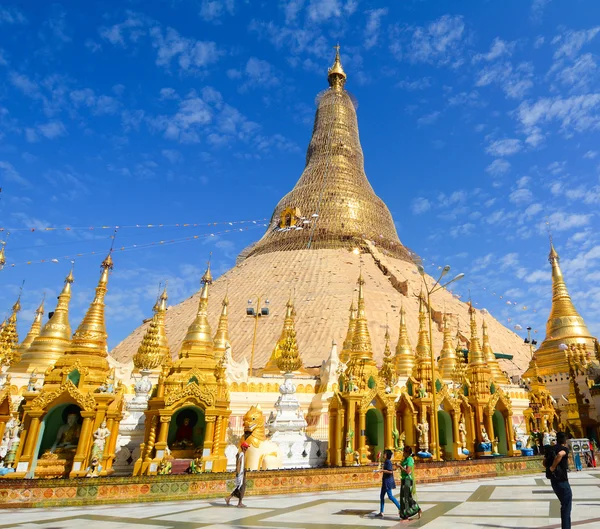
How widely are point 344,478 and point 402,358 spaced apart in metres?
16.3

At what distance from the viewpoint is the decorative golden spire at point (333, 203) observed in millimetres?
54656

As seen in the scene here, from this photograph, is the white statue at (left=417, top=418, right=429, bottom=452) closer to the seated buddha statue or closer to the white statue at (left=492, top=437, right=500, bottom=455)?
the white statue at (left=492, top=437, right=500, bottom=455)

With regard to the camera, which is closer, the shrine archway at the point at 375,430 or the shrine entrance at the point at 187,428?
the shrine entrance at the point at 187,428

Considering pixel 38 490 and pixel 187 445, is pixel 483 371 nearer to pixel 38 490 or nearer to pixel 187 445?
pixel 187 445

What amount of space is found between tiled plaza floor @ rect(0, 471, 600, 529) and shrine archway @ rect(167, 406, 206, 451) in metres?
4.64

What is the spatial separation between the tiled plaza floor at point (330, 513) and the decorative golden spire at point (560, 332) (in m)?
20.2

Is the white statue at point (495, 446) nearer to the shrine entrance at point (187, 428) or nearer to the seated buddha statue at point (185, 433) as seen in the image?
the shrine entrance at point (187, 428)

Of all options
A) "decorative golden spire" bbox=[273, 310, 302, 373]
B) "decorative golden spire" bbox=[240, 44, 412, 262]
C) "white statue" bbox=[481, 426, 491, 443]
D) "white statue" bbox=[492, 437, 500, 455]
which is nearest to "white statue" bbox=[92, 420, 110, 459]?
"decorative golden spire" bbox=[273, 310, 302, 373]

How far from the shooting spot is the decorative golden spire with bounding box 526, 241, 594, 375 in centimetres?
2866

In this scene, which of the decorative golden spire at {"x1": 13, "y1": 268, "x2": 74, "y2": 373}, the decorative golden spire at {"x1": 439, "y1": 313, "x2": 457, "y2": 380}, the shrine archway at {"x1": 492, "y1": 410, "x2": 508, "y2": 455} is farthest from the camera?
the decorative golden spire at {"x1": 439, "y1": 313, "x2": 457, "y2": 380}

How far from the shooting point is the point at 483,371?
70.3ft

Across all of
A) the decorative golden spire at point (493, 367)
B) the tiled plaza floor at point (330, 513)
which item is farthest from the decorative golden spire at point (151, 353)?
the decorative golden spire at point (493, 367)

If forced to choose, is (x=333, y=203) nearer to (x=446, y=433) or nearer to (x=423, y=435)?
(x=446, y=433)

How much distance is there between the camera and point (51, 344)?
22719 millimetres
